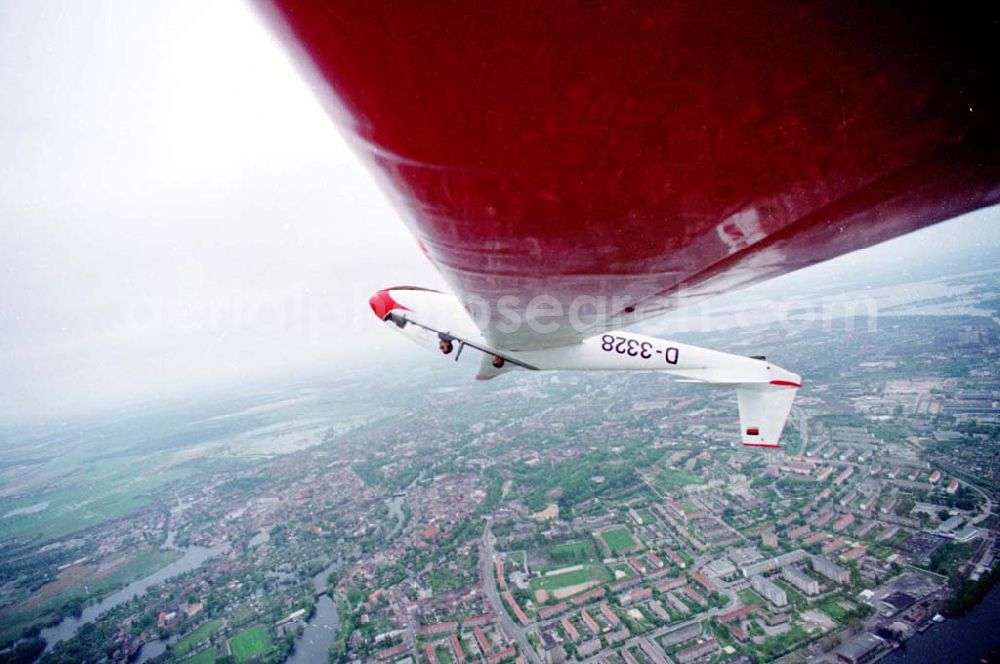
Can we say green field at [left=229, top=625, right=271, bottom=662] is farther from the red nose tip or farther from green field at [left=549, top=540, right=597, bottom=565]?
the red nose tip

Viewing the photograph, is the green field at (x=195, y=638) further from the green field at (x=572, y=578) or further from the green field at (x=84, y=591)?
the green field at (x=572, y=578)

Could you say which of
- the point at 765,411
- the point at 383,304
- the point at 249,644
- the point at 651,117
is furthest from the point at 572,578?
the point at 651,117

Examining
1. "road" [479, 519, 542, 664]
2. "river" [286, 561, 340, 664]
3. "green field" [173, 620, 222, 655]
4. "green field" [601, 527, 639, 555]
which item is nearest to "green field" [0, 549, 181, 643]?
"green field" [173, 620, 222, 655]

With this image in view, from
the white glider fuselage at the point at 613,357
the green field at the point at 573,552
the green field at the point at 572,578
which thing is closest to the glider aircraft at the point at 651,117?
the white glider fuselage at the point at 613,357

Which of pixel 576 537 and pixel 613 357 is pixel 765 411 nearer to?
pixel 613 357

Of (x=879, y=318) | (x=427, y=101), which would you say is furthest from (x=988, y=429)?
(x=879, y=318)

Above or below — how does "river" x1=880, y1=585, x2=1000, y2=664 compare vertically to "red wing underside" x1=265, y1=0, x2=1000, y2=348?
below
